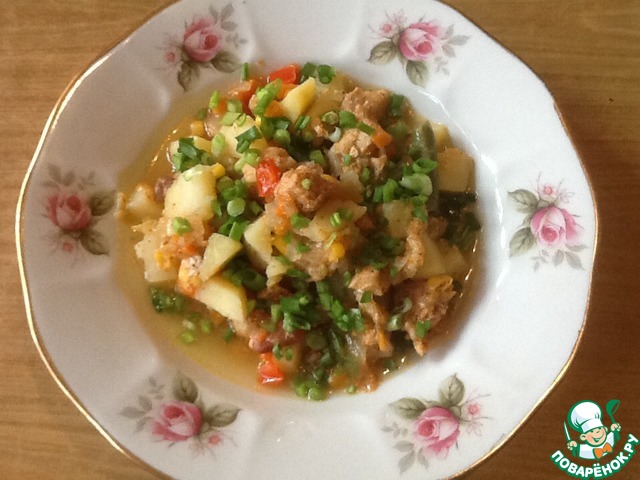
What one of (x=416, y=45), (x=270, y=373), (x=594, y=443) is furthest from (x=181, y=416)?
(x=416, y=45)

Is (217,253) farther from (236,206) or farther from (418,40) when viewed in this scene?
(418,40)

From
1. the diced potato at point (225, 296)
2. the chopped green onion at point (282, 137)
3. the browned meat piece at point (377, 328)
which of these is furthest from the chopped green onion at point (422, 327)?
the chopped green onion at point (282, 137)

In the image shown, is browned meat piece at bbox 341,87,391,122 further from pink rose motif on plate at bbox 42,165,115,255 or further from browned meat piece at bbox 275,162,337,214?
pink rose motif on plate at bbox 42,165,115,255

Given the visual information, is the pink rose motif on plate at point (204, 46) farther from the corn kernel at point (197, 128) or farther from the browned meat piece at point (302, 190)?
the browned meat piece at point (302, 190)

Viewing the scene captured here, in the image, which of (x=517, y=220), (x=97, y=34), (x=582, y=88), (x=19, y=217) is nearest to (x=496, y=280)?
(x=517, y=220)

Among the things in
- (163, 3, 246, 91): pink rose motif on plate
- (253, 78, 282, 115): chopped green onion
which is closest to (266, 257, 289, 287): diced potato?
(253, 78, 282, 115): chopped green onion
